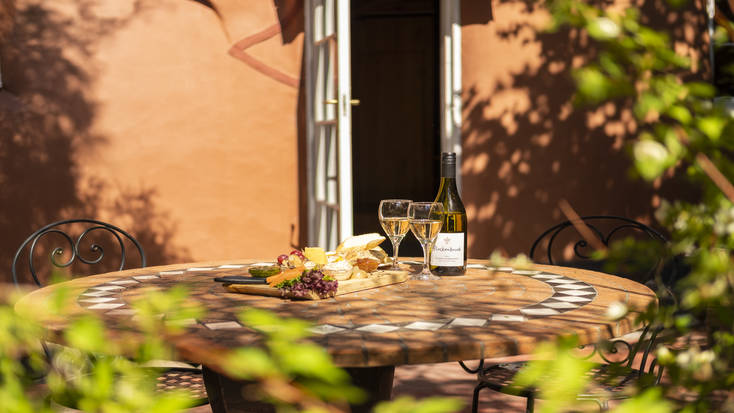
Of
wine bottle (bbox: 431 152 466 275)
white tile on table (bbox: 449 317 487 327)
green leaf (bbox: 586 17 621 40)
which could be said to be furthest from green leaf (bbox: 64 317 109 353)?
wine bottle (bbox: 431 152 466 275)

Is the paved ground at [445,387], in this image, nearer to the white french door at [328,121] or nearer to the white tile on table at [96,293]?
the white french door at [328,121]

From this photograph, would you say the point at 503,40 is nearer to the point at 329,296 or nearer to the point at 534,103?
the point at 534,103

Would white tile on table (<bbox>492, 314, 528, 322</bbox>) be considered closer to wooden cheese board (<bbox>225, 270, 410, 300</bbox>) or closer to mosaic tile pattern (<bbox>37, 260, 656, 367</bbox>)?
mosaic tile pattern (<bbox>37, 260, 656, 367</bbox>)

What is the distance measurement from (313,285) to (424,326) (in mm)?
340

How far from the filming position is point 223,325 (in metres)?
1.38

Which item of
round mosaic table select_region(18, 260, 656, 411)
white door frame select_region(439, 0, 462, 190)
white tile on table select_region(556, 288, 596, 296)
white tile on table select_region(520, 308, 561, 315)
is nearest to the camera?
round mosaic table select_region(18, 260, 656, 411)

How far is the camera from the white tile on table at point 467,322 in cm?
137

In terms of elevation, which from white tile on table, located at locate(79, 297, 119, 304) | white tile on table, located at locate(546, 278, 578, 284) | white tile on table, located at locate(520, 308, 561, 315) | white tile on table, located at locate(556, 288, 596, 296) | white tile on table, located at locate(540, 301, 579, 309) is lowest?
white tile on table, located at locate(546, 278, 578, 284)

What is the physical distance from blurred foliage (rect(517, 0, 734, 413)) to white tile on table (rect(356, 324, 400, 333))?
781 millimetres

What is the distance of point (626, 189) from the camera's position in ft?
15.6

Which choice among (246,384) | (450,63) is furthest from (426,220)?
(450,63)

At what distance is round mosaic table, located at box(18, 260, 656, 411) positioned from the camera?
4.00 feet

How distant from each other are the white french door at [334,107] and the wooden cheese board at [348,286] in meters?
2.11

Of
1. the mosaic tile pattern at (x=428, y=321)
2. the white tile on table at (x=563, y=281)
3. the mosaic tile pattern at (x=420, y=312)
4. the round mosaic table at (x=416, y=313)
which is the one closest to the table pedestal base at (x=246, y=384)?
the round mosaic table at (x=416, y=313)
